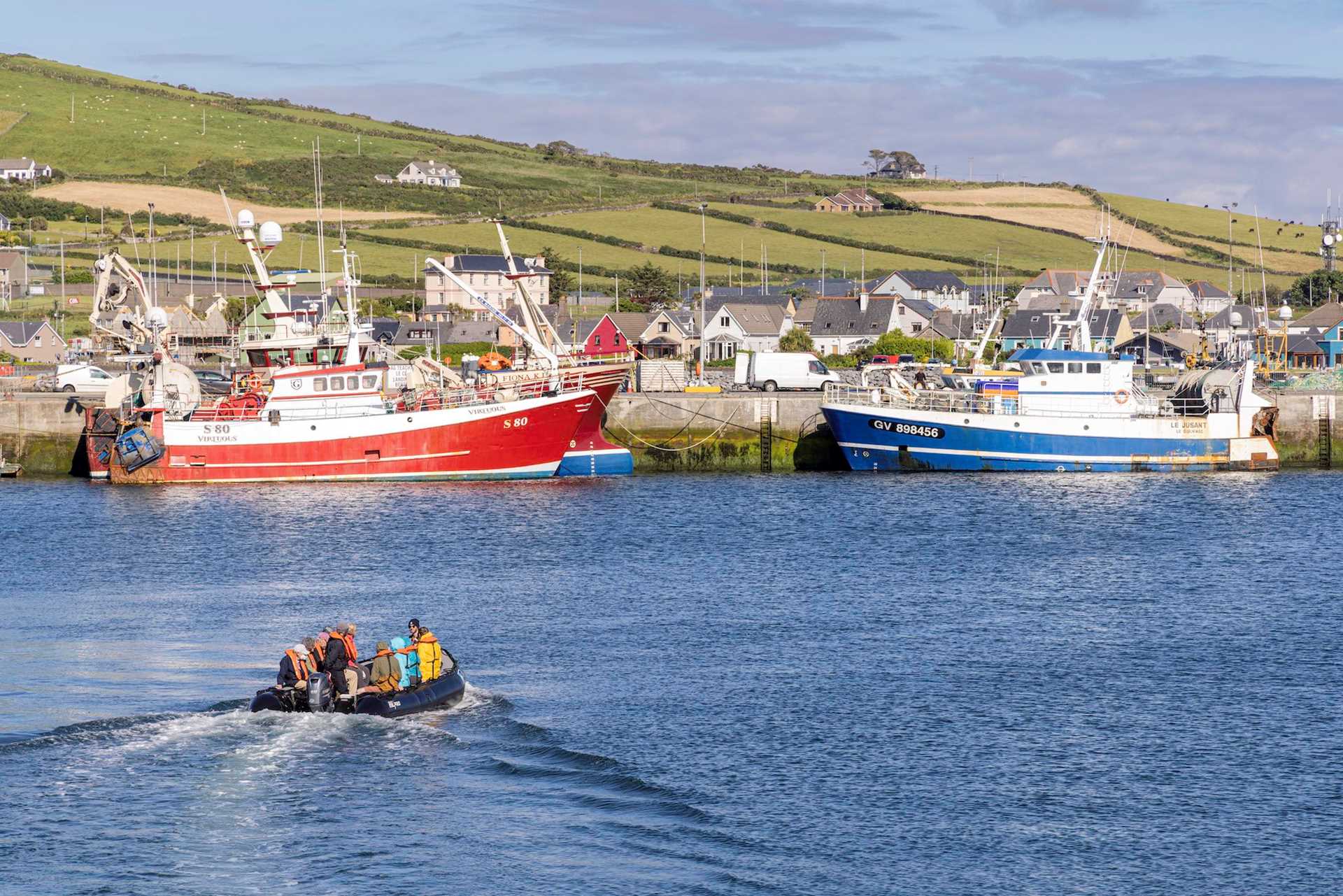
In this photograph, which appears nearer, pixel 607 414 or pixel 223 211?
pixel 607 414

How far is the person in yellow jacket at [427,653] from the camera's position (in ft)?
122

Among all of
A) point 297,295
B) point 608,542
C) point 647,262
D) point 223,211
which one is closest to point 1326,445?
point 608,542

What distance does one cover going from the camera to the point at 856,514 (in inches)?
2677

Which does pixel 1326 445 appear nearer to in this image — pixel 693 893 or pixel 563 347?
pixel 563 347

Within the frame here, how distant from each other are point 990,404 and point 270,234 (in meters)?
36.4

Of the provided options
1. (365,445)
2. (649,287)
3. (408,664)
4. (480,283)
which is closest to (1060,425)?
(365,445)

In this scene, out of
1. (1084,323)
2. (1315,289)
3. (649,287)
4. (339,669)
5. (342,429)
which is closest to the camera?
(339,669)

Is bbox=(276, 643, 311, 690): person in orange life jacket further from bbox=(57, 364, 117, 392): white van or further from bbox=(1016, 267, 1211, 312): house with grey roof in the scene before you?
bbox=(1016, 267, 1211, 312): house with grey roof

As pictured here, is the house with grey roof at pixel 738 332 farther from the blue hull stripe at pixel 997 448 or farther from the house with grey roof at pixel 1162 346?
the blue hull stripe at pixel 997 448

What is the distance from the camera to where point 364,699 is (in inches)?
1438

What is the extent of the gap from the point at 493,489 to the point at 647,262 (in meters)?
103

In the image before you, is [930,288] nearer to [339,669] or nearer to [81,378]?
[81,378]

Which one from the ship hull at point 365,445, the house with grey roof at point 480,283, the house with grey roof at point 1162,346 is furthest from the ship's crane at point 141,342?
the house with grey roof at point 1162,346

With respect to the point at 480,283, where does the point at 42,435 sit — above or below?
below
